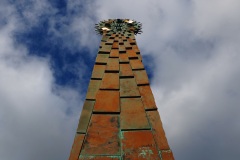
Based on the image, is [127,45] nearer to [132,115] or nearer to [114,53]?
[114,53]

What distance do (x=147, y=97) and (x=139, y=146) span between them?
84cm

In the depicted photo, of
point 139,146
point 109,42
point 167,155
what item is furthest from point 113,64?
point 167,155

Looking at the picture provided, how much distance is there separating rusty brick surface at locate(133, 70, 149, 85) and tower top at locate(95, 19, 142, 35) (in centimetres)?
180

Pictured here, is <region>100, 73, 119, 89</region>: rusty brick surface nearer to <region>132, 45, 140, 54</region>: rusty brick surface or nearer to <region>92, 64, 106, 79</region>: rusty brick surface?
<region>92, 64, 106, 79</region>: rusty brick surface

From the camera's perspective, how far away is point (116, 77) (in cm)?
378

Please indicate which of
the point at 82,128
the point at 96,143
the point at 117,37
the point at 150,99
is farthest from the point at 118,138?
the point at 117,37

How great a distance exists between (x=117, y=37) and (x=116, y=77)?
1612 mm

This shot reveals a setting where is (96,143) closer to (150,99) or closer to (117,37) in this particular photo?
(150,99)

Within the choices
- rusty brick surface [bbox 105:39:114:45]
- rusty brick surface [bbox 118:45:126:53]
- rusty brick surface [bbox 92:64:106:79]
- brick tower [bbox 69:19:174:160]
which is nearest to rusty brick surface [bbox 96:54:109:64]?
brick tower [bbox 69:19:174:160]

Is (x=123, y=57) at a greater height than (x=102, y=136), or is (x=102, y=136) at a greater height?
(x=123, y=57)

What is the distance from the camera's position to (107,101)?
10.8ft

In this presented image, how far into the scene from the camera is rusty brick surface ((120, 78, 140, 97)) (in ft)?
11.3

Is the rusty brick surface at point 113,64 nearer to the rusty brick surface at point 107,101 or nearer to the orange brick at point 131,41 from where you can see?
the rusty brick surface at point 107,101

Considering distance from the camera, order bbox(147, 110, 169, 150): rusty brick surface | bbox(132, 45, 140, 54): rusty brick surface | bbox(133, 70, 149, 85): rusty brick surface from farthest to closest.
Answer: bbox(132, 45, 140, 54): rusty brick surface < bbox(133, 70, 149, 85): rusty brick surface < bbox(147, 110, 169, 150): rusty brick surface
